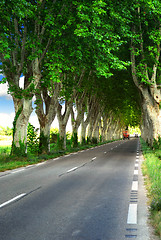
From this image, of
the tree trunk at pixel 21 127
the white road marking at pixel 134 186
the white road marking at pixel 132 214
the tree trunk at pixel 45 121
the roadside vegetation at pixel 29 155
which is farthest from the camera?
the tree trunk at pixel 45 121

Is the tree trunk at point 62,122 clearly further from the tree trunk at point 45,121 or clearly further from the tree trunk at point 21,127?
the tree trunk at point 21,127

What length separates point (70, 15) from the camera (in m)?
15.9

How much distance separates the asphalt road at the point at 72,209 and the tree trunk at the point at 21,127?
21.0 ft

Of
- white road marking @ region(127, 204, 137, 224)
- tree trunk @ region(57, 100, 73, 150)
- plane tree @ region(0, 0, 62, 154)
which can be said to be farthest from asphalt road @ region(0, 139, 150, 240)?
tree trunk @ region(57, 100, 73, 150)

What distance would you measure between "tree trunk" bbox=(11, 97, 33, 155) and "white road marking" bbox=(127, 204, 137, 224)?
11.2 m

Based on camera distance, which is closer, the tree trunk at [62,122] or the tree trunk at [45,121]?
the tree trunk at [45,121]

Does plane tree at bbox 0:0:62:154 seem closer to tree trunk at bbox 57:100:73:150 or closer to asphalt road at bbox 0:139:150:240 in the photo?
asphalt road at bbox 0:139:150:240

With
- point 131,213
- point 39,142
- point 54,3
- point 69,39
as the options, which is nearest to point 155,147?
point 39,142

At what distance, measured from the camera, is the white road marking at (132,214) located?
5.19 metres

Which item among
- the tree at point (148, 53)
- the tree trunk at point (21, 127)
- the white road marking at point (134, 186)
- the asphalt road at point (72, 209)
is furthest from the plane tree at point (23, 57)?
the white road marking at point (134, 186)

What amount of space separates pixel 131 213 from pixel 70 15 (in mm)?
13106

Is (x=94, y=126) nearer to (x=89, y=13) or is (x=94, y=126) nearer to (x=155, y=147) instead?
(x=155, y=147)

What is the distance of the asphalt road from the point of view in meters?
4.57

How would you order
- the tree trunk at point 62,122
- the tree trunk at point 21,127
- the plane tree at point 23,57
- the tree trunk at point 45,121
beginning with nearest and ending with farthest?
1. the plane tree at point 23,57
2. the tree trunk at point 21,127
3. the tree trunk at point 45,121
4. the tree trunk at point 62,122
